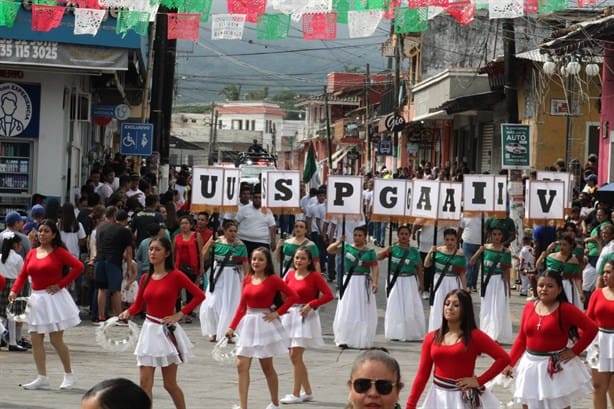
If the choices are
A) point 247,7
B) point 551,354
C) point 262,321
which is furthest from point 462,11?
point 551,354

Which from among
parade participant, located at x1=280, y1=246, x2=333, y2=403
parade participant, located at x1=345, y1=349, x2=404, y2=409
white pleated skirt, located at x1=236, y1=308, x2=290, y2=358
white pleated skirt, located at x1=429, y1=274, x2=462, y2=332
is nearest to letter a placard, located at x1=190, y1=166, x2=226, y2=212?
white pleated skirt, located at x1=429, y1=274, x2=462, y2=332

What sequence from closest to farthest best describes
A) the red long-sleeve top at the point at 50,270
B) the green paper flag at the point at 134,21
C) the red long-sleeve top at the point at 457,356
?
the red long-sleeve top at the point at 457,356 < the red long-sleeve top at the point at 50,270 < the green paper flag at the point at 134,21

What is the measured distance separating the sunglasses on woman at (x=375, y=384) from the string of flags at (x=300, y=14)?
11469 mm

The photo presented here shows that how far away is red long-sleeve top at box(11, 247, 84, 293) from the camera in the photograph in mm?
13867

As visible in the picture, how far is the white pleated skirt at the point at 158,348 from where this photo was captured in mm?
11812

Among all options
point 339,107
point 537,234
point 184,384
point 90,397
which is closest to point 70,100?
point 537,234

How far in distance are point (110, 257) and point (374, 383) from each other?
14480 millimetres

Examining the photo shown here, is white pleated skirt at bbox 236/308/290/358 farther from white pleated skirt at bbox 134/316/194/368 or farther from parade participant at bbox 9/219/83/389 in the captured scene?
parade participant at bbox 9/219/83/389

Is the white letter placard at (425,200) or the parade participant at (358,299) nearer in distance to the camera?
the parade participant at (358,299)

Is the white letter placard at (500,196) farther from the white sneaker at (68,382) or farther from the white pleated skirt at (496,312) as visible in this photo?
the white sneaker at (68,382)

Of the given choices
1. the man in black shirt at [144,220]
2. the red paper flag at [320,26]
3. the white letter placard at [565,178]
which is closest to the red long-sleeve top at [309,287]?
the red paper flag at [320,26]

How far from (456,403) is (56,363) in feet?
24.8

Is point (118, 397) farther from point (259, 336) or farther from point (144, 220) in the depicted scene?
point (144, 220)

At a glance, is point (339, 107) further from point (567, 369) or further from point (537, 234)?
point (567, 369)
